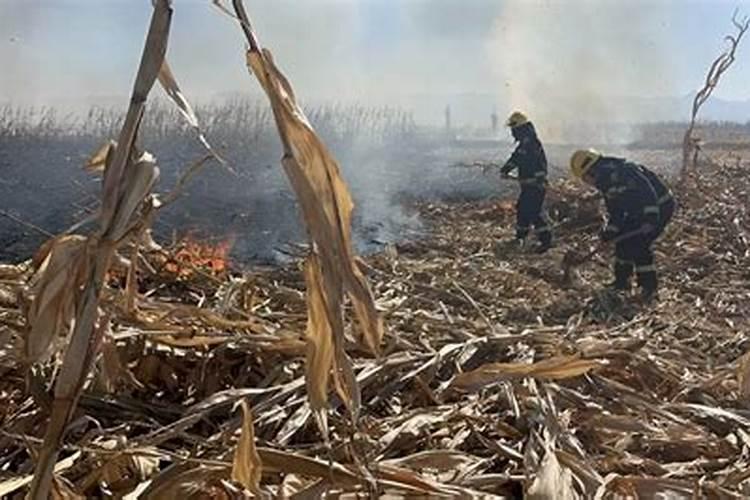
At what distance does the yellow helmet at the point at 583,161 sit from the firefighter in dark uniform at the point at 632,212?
1 centimetres

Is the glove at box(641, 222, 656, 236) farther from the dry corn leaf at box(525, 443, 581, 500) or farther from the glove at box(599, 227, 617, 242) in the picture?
the dry corn leaf at box(525, 443, 581, 500)

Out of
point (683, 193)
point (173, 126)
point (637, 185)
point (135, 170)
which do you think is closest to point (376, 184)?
point (173, 126)

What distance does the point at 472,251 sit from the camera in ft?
39.2

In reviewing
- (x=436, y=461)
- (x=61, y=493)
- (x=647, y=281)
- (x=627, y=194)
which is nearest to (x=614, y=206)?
(x=627, y=194)

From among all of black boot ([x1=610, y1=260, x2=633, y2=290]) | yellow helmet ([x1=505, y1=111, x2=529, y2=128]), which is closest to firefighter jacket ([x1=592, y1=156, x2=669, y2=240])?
black boot ([x1=610, y1=260, x2=633, y2=290])

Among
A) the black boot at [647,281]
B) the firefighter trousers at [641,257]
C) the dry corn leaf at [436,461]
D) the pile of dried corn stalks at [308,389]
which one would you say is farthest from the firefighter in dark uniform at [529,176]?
the dry corn leaf at [436,461]

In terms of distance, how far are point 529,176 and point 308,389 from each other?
11500 mm

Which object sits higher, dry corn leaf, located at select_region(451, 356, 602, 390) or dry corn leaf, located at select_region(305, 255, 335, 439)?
dry corn leaf, located at select_region(305, 255, 335, 439)

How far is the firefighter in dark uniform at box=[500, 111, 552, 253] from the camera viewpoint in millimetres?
12797

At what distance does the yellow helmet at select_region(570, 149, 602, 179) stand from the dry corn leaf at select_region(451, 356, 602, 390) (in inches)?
275

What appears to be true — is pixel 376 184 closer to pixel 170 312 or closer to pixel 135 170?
pixel 170 312

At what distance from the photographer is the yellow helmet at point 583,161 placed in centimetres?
992

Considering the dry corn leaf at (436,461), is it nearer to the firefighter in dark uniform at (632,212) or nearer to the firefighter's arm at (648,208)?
the firefighter in dark uniform at (632,212)

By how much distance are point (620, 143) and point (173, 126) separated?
3029 centimetres
